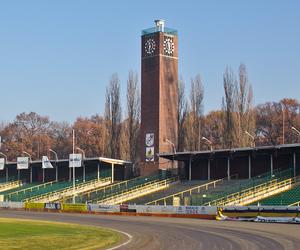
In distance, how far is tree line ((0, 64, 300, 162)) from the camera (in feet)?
246

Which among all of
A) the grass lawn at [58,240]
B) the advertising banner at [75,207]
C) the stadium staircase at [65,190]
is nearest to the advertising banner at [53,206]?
the advertising banner at [75,207]

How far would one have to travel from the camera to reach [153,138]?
75.4 m

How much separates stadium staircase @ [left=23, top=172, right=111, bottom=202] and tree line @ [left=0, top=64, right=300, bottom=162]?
580 cm

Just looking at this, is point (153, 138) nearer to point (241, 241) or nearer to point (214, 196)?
point (214, 196)

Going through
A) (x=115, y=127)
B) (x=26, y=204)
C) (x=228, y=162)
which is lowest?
(x=26, y=204)

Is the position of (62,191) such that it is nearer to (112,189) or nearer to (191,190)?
(112,189)

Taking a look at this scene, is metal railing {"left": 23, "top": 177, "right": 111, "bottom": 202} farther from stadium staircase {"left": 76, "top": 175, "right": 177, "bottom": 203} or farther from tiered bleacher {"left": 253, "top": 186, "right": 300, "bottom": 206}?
tiered bleacher {"left": 253, "top": 186, "right": 300, "bottom": 206}

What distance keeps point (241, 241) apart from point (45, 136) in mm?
115037

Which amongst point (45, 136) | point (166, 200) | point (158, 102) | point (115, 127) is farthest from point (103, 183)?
point (45, 136)

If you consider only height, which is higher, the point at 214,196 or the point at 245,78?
the point at 245,78

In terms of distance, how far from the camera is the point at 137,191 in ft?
233

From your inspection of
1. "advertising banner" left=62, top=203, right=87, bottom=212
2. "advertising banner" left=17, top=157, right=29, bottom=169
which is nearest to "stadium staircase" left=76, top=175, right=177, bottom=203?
"advertising banner" left=62, top=203, right=87, bottom=212

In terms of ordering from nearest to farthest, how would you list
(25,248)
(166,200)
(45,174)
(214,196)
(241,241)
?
(25,248)
(241,241)
(214,196)
(166,200)
(45,174)

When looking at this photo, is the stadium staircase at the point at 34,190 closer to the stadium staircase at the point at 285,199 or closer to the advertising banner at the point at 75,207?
the advertising banner at the point at 75,207
